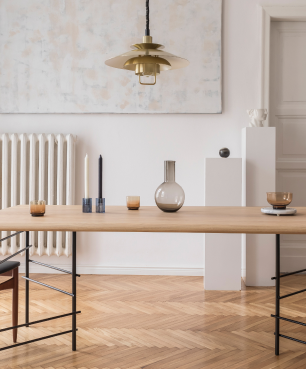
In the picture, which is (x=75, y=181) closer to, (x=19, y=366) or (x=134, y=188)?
(x=134, y=188)

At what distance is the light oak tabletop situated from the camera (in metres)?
1.66

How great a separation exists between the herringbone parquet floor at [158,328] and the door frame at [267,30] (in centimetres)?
165

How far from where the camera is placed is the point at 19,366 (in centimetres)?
197

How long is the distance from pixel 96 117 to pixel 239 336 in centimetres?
229

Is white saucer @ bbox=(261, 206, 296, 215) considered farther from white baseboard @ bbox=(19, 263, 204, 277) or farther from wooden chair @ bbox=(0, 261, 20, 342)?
white baseboard @ bbox=(19, 263, 204, 277)

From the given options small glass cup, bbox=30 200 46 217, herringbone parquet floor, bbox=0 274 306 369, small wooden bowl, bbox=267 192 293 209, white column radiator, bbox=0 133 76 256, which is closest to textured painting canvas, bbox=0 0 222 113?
white column radiator, bbox=0 133 76 256

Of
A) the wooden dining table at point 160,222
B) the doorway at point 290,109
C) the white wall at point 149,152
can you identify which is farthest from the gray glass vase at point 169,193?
the doorway at point 290,109

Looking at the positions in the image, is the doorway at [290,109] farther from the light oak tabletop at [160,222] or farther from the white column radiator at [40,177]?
the white column radiator at [40,177]

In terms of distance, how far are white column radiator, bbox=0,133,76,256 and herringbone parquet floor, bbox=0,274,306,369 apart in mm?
350

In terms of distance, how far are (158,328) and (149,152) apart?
5.65 feet

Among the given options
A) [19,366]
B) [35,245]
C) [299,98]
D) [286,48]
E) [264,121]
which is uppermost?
[286,48]

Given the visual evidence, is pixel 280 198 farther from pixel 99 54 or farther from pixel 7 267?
pixel 99 54

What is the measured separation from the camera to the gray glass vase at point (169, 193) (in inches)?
80.7

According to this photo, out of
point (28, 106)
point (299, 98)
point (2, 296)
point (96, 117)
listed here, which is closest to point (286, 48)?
point (299, 98)
